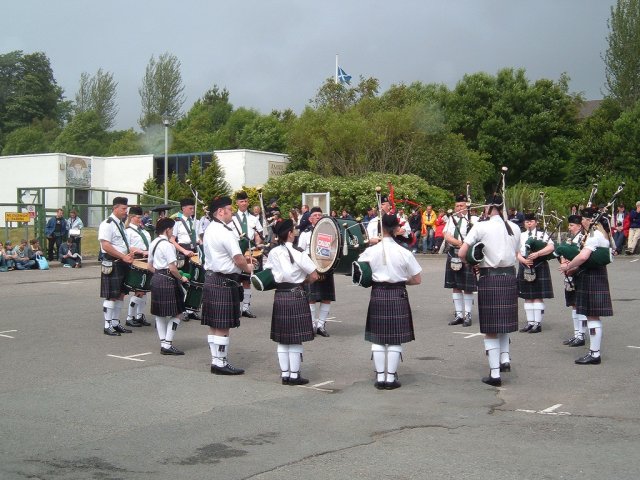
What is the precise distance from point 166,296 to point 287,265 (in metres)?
2.19

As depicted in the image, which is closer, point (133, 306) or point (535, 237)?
point (535, 237)

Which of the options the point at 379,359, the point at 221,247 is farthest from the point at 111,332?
the point at 379,359

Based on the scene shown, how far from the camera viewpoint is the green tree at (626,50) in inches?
1778

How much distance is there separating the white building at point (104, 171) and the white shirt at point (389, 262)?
27506 mm

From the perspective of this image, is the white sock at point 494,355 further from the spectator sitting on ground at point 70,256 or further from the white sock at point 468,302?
the spectator sitting on ground at point 70,256

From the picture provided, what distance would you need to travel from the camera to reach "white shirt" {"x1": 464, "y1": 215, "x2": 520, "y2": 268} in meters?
7.87

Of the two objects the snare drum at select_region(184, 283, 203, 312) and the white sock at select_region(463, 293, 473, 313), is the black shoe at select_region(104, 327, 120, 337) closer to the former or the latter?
the snare drum at select_region(184, 283, 203, 312)

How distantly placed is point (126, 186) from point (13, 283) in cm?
2227

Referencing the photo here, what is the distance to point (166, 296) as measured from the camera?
30.6 feet

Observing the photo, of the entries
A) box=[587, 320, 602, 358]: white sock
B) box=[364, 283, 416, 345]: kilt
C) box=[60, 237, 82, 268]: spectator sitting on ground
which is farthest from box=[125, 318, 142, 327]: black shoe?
box=[60, 237, 82, 268]: spectator sitting on ground

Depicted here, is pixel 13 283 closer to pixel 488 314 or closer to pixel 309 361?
pixel 309 361

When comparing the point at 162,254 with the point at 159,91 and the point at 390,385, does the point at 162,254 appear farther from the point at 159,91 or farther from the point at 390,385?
the point at 159,91

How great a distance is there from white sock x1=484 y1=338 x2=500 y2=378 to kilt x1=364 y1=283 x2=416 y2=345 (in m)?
0.82

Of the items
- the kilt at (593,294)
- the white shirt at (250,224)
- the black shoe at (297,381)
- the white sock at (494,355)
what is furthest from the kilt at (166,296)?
the kilt at (593,294)
